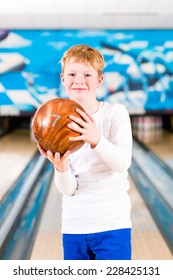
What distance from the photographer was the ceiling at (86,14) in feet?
12.8

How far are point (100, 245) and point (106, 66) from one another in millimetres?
3986

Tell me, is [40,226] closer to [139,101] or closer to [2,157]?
[2,157]

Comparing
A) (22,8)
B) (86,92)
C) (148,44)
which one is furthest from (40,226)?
(148,44)

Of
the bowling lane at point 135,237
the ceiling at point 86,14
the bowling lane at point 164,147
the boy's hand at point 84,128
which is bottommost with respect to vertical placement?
the bowling lane at point 164,147

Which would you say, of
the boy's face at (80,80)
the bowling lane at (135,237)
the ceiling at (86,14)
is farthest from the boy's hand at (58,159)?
the ceiling at (86,14)

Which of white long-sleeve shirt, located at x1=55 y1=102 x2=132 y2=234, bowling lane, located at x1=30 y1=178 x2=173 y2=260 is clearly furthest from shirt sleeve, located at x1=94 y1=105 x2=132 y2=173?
bowling lane, located at x1=30 y1=178 x2=173 y2=260

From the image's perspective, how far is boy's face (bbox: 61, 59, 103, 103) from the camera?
110cm

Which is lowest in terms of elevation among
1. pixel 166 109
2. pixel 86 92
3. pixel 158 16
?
pixel 166 109

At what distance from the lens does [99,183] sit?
113 cm

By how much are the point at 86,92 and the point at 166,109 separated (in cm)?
411

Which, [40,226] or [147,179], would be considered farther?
[147,179]

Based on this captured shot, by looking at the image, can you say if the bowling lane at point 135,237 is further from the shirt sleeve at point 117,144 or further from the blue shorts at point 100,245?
the shirt sleeve at point 117,144

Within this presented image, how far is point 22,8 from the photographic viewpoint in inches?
159

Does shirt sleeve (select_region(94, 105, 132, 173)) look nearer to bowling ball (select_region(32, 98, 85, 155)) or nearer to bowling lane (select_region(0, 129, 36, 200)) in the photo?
bowling ball (select_region(32, 98, 85, 155))
